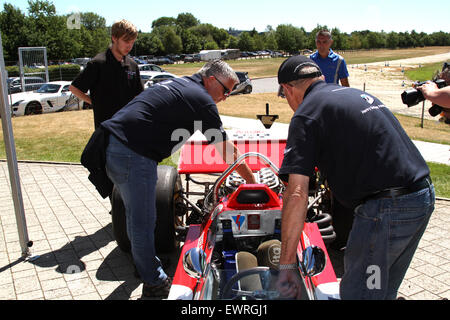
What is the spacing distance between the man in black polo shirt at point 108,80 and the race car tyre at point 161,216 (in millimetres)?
935

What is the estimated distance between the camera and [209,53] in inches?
2990

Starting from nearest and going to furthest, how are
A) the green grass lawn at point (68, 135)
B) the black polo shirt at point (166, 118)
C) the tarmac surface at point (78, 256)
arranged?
1. the black polo shirt at point (166, 118)
2. the tarmac surface at point (78, 256)
3. the green grass lawn at point (68, 135)

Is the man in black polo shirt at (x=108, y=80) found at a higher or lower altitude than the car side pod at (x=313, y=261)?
higher

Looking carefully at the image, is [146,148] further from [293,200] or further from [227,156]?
[293,200]

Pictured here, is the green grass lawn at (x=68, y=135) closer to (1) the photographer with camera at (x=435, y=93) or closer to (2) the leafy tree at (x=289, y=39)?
(1) the photographer with camera at (x=435, y=93)

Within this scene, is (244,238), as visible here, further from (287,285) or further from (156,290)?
(287,285)

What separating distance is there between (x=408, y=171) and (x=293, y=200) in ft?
1.99

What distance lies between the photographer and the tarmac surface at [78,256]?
371cm

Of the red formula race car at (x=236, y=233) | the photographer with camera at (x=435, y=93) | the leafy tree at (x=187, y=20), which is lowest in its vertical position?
the red formula race car at (x=236, y=233)

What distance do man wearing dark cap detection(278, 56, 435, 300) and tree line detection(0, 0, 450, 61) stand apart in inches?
1745

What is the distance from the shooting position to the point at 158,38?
90438 millimetres

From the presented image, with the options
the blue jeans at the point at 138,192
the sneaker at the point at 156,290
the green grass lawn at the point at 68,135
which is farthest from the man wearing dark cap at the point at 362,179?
the green grass lawn at the point at 68,135

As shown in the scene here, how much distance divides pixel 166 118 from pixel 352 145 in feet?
4.86

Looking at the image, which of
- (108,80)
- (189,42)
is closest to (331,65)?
(108,80)
